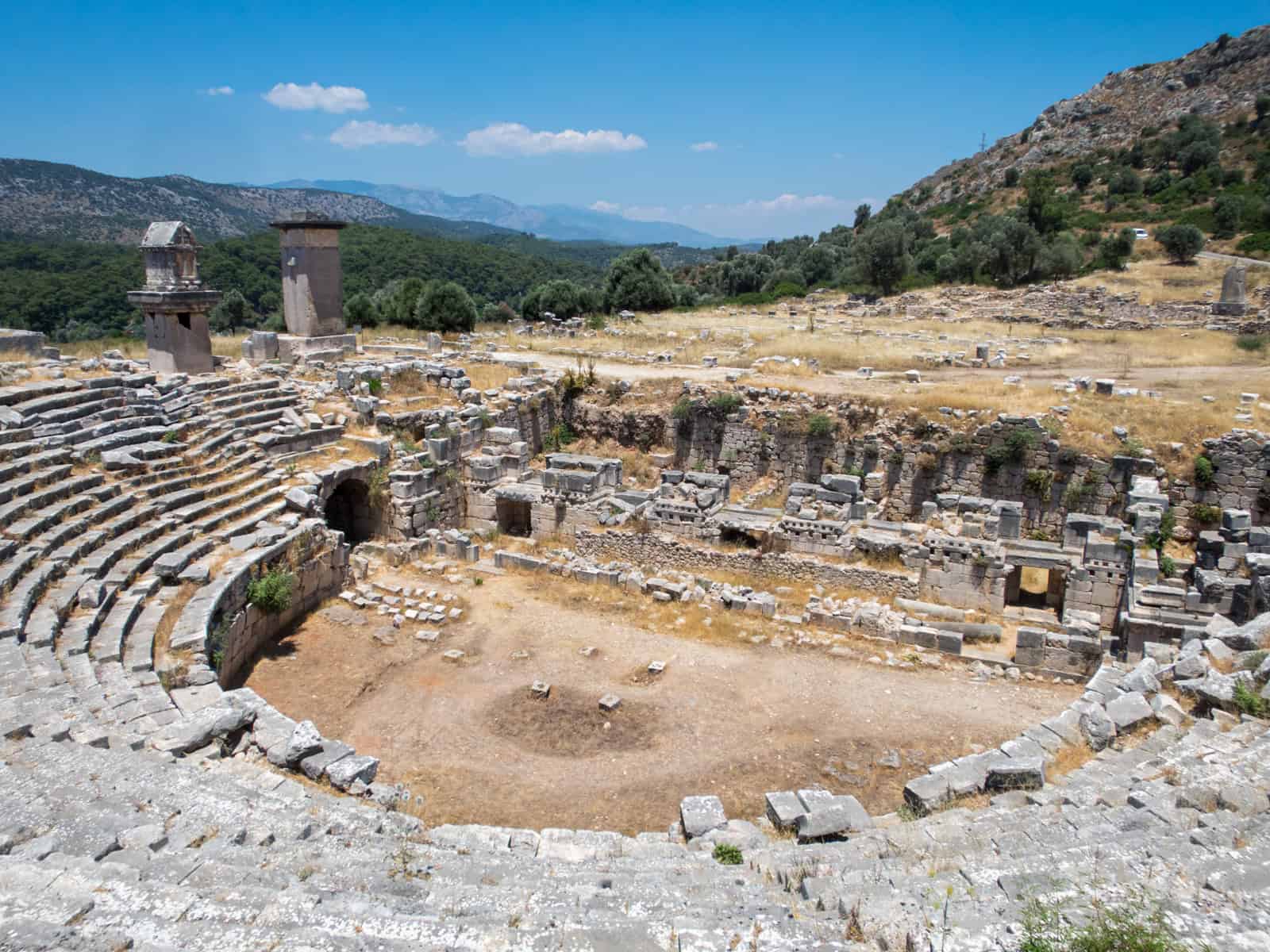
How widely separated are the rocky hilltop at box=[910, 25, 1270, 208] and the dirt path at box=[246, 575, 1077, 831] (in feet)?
220

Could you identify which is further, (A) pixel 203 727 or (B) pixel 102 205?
(B) pixel 102 205

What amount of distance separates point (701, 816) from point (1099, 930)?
169 inches

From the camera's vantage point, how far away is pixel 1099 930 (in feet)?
16.6

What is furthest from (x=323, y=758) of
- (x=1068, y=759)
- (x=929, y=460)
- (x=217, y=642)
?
(x=929, y=460)

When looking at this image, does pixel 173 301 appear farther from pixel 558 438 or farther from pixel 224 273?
pixel 224 273

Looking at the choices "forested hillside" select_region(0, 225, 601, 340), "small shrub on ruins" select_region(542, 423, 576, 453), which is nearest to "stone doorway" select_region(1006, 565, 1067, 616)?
"small shrub on ruins" select_region(542, 423, 576, 453)

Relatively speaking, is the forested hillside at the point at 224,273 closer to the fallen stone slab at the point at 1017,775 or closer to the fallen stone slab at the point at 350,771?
the fallen stone slab at the point at 350,771

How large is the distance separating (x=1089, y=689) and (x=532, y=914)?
7.84 m

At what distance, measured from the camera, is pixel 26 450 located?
45.8ft

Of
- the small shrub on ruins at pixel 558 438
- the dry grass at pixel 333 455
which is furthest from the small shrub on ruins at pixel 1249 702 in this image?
the small shrub on ruins at pixel 558 438

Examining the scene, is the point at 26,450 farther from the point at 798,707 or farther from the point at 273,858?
the point at 798,707

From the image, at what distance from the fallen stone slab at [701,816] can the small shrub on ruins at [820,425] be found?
13466mm

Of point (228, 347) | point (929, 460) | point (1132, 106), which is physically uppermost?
point (1132, 106)

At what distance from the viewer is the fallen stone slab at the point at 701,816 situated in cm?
855
